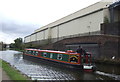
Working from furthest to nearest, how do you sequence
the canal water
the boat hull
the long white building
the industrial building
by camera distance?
the long white building, the industrial building, the boat hull, the canal water

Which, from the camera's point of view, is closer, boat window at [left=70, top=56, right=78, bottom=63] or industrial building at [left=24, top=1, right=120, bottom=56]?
boat window at [left=70, top=56, right=78, bottom=63]

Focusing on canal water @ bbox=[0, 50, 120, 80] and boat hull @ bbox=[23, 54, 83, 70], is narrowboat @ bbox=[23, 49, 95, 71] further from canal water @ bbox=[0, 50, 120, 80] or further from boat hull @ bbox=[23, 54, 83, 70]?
canal water @ bbox=[0, 50, 120, 80]

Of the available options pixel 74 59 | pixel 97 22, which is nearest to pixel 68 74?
pixel 74 59

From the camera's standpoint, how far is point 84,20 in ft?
127

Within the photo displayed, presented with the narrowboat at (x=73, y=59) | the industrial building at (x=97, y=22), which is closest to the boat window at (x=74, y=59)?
the narrowboat at (x=73, y=59)

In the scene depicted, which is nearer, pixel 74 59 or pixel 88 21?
pixel 74 59

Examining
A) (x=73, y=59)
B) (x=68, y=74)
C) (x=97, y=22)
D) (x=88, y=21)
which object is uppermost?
(x=88, y=21)

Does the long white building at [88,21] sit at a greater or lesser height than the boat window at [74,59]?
greater

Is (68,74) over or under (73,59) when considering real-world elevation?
under

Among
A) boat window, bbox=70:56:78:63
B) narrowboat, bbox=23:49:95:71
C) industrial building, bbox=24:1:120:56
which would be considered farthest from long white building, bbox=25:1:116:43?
boat window, bbox=70:56:78:63

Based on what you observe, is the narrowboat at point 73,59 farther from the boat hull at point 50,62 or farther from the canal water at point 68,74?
the canal water at point 68,74

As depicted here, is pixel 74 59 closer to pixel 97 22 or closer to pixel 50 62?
pixel 50 62

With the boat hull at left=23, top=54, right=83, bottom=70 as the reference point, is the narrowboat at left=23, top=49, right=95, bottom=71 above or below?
above

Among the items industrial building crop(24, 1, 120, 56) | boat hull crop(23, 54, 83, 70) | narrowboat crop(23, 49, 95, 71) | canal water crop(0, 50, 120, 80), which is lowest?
canal water crop(0, 50, 120, 80)
